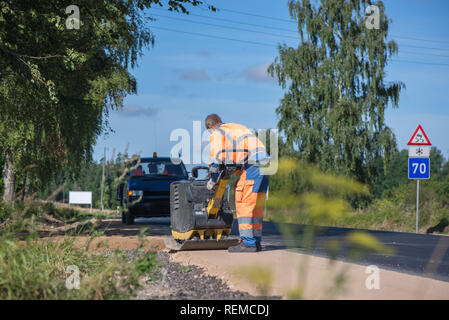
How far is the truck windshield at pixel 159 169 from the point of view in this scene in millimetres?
18750

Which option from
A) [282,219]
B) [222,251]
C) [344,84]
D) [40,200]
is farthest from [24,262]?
[344,84]

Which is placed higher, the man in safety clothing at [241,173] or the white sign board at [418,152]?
the white sign board at [418,152]

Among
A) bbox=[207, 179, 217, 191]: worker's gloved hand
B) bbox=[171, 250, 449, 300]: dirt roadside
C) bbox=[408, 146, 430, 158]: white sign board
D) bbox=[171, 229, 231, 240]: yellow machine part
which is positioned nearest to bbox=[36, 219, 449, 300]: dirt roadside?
bbox=[171, 250, 449, 300]: dirt roadside

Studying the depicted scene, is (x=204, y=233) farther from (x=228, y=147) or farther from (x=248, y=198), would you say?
(x=228, y=147)

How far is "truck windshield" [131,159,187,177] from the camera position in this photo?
18.8m

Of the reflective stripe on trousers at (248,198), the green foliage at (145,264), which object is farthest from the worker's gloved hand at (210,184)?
the green foliage at (145,264)

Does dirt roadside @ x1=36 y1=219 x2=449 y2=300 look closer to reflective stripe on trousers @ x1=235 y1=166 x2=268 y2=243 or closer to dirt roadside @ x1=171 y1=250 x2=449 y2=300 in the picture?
dirt roadside @ x1=171 y1=250 x2=449 y2=300

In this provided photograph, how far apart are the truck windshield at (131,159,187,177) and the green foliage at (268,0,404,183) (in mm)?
13682

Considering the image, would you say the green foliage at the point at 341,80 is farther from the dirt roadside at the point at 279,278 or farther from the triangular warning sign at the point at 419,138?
the dirt roadside at the point at 279,278

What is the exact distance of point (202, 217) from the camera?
8.38 metres

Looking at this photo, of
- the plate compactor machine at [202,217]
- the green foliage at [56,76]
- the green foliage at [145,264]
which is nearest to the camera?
the green foliage at [145,264]

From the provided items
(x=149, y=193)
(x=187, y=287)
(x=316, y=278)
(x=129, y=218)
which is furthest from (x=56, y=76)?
(x=316, y=278)

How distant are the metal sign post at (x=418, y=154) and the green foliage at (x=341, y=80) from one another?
1299 cm
